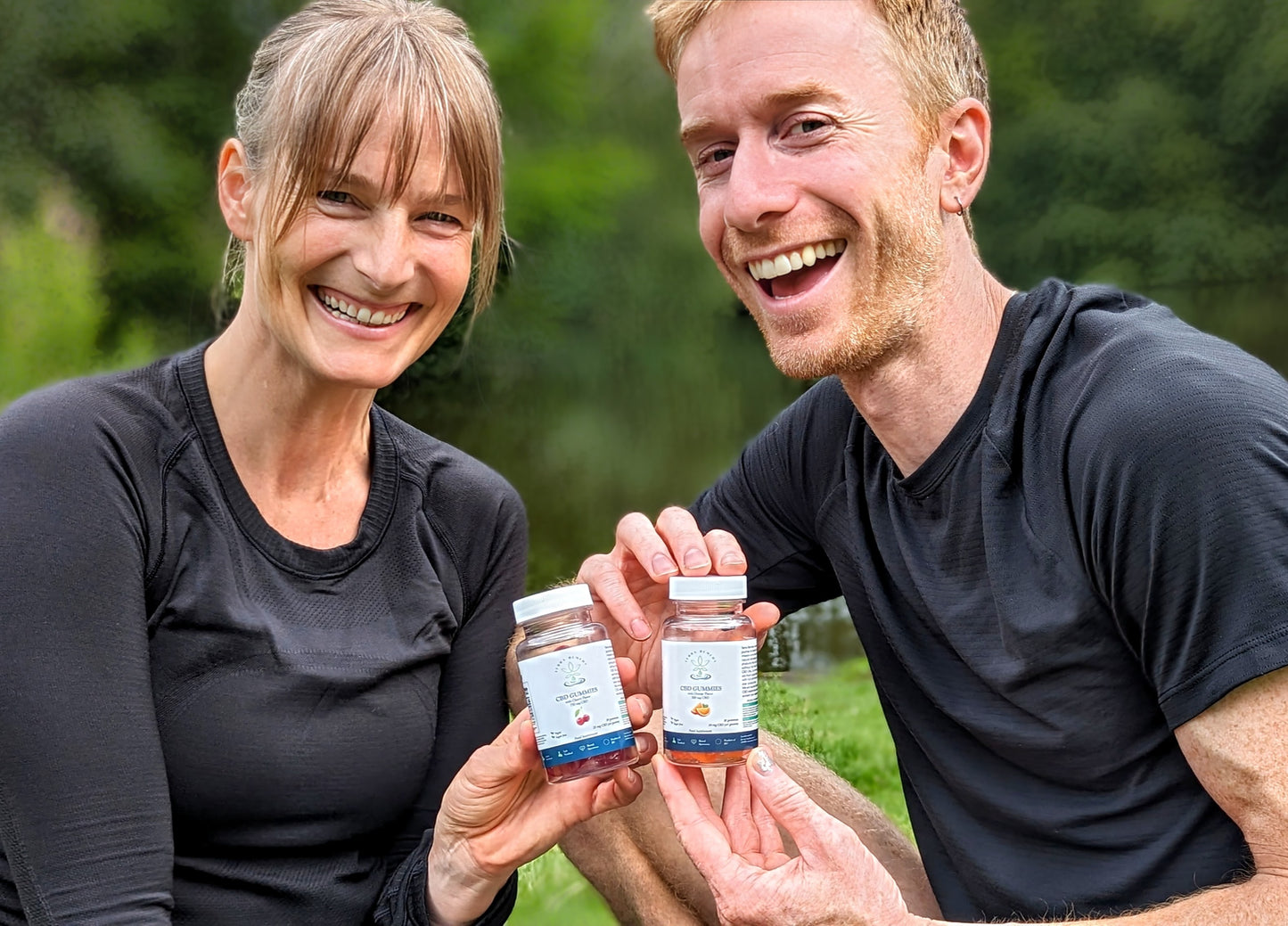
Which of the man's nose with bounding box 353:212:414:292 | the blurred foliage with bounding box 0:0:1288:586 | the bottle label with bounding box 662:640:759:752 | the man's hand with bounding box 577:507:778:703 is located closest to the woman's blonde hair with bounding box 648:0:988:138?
the man's nose with bounding box 353:212:414:292

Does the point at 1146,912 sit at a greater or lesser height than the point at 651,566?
lesser

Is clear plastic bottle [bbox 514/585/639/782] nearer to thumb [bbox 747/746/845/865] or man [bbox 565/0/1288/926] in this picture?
man [bbox 565/0/1288/926]

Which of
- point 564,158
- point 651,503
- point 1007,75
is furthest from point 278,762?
point 1007,75

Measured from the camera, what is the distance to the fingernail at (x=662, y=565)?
2.40 metres

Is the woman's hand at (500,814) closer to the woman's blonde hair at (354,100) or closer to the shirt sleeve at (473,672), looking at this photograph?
the shirt sleeve at (473,672)

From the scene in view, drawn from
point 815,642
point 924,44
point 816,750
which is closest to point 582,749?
point 924,44

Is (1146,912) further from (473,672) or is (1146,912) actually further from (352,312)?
(352,312)

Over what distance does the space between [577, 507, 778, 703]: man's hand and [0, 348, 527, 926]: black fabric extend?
0.39 metres

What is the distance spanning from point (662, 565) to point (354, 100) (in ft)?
3.54

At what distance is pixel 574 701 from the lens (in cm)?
219

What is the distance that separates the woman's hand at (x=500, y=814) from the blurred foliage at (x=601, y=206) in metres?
11.1

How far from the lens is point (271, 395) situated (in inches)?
102

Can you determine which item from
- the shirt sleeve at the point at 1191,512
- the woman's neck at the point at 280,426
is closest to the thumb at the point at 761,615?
the shirt sleeve at the point at 1191,512

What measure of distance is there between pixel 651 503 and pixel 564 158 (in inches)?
351
